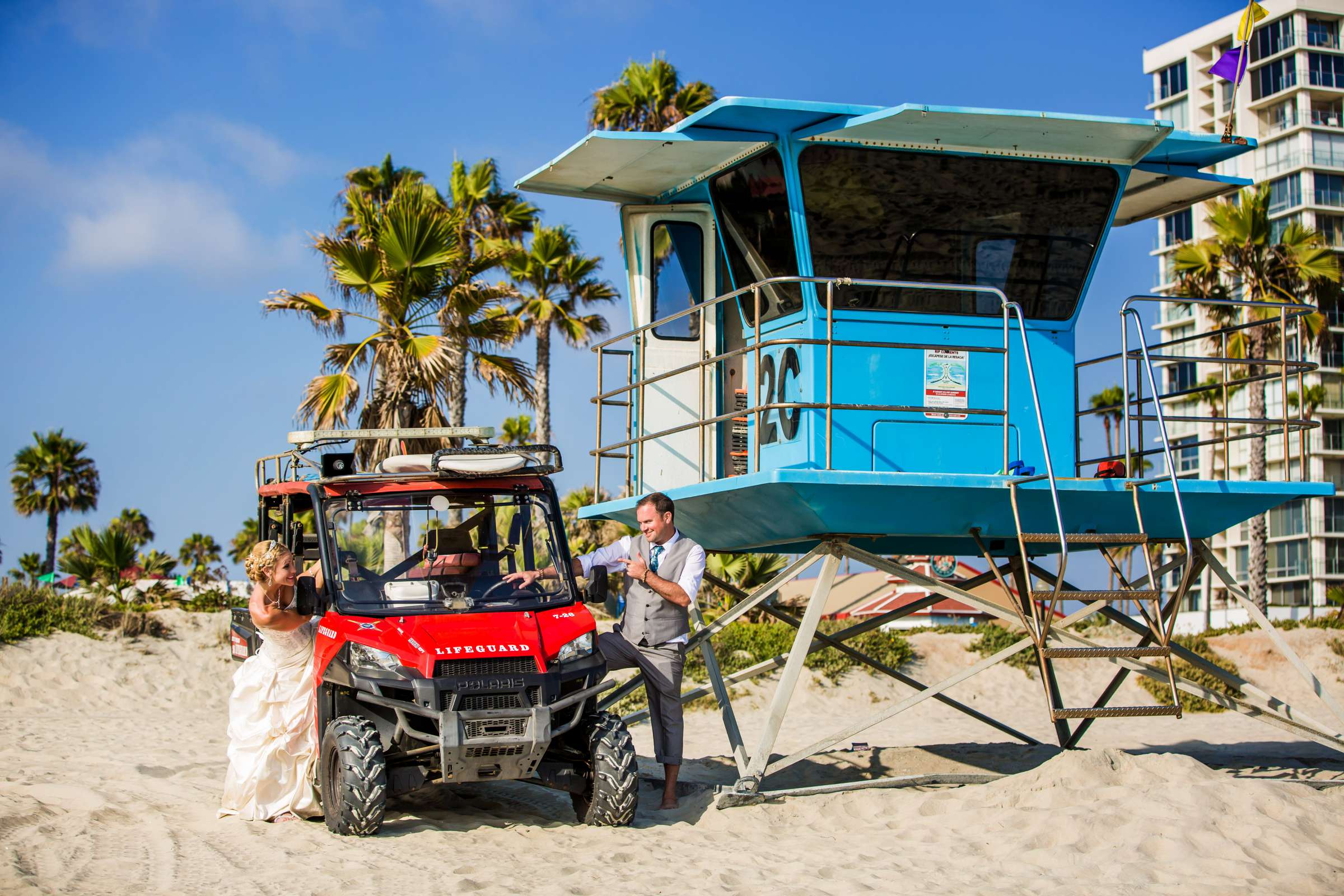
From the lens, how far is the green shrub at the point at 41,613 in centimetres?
1958

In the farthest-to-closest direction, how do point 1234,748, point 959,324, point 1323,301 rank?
1. point 1323,301
2. point 1234,748
3. point 959,324

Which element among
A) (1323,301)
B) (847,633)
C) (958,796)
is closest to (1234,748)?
(847,633)

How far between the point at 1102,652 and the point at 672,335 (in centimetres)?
480

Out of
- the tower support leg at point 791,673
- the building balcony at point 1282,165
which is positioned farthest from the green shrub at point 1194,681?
the building balcony at point 1282,165

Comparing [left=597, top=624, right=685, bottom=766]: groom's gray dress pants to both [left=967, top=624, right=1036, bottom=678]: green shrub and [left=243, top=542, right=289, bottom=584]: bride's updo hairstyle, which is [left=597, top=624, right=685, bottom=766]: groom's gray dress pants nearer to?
[left=243, top=542, right=289, bottom=584]: bride's updo hairstyle

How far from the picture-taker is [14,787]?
948 cm

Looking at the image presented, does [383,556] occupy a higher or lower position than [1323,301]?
lower

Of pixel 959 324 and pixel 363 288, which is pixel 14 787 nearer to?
pixel 959 324

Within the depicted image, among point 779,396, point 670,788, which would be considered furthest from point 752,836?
point 779,396

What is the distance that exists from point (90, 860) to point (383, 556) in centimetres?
260

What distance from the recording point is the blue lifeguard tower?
31.6ft

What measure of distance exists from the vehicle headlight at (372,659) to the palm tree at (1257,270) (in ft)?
87.4

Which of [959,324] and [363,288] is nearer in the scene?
[959,324]

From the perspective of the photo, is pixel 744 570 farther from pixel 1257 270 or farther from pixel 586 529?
pixel 1257 270
